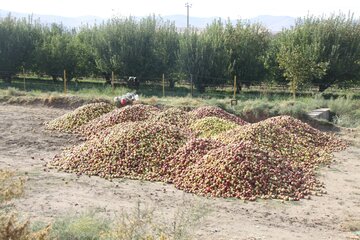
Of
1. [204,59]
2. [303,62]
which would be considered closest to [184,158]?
[303,62]

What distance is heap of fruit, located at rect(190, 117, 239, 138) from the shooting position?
38.4 ft

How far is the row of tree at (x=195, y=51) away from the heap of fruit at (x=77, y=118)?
8751 millimetres

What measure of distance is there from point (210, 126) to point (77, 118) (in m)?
4.06

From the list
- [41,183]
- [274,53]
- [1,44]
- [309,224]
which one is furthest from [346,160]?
[1,44]

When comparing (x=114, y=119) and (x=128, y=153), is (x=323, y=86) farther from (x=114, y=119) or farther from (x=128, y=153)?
(x=128, y=153)

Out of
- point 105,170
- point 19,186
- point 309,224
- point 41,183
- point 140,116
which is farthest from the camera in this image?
point 140,116

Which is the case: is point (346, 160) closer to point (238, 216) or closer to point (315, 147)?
point (315, 147)

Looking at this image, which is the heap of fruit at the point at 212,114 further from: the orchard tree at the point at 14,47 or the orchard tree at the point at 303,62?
the orchard tree at the point at 14,47

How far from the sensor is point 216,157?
8758mm

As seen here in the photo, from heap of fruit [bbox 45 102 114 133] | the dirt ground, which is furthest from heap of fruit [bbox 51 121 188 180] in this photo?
heap of fruit [bbox 45 102 114 133]

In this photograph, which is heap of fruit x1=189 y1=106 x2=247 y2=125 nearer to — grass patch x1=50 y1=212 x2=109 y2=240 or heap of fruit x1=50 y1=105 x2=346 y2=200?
heap of fruit x1=50 y1=105 x2=346 y2=200

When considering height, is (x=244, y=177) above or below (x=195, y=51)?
below

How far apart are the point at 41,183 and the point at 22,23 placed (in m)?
22.4

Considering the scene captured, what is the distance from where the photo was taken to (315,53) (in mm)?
21188
